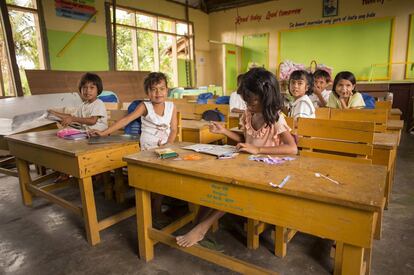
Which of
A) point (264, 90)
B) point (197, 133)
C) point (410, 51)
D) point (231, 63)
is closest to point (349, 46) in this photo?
point (410, 51)

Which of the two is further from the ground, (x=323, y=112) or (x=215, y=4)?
(x=215, y=4)

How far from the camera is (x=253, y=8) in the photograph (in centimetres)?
957

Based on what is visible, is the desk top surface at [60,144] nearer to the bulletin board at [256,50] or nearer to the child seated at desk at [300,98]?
the child seated at desk at [300,98]

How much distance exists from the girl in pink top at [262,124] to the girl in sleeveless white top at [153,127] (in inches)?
25.5

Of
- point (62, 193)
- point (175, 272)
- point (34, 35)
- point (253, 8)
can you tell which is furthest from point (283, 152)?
point (253, 8)

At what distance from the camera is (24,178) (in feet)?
8.41

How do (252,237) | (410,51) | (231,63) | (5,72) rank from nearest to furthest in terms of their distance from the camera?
(252,237) → (5,72) → (410,51) → (231,63)

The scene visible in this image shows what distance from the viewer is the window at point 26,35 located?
232 inches

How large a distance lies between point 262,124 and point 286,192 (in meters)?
0.69

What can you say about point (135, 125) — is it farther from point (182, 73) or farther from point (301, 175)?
point (182, 73)

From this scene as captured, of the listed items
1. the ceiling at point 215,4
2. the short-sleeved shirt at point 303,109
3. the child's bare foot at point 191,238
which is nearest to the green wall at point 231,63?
the ceiling at point 215,4

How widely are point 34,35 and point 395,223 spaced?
716cm

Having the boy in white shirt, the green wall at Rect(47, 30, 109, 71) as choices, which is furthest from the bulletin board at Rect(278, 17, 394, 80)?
the green wall at Rect(47, 30, 109, 71)

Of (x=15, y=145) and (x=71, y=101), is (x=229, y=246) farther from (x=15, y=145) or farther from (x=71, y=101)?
(x=71, y=101)
